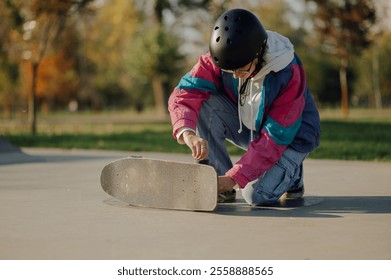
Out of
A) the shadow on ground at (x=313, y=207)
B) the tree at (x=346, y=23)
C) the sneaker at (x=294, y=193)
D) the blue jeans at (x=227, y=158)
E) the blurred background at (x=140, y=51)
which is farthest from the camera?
the tree at (x=346, y=23)

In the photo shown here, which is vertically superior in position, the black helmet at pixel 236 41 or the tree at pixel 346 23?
the tree at pixel 346 23

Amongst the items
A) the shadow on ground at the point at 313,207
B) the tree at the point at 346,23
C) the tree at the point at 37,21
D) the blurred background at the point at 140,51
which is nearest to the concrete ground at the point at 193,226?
the shadow on ground at the point at 313,207

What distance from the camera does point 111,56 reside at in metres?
54.3

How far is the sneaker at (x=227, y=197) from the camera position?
5.35 m

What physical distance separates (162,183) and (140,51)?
25.3 metres

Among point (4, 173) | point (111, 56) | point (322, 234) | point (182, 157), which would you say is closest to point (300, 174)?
point (322, 234)

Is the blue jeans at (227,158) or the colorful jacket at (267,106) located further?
the blue jeans at (227,158)

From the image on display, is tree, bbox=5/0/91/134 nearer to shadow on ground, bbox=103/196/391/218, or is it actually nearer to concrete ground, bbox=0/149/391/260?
concrete ground, bbox=0/149/391/260

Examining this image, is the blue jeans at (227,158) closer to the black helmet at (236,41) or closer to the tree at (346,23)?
the black helmet at (236,41)

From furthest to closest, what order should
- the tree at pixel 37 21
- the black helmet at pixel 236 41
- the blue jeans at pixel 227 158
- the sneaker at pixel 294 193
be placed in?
the tree at pixel 37 21, the sneaker at pixel 294 193, the blue jeans at pixel 227 158, the black helmet at pixel 236 41

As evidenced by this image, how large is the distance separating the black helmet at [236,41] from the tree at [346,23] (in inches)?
1099

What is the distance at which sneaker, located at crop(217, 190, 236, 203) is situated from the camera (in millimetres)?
5348

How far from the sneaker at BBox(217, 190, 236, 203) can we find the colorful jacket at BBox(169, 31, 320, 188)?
516 mm
